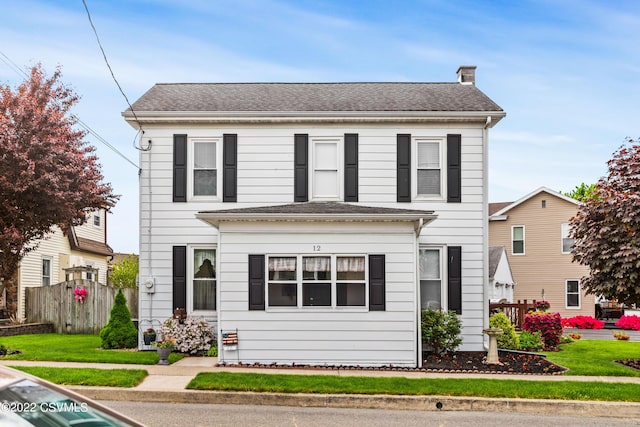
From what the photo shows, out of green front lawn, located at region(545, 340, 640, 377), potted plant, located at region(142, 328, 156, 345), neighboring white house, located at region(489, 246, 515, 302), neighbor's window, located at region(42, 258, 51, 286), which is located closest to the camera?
green front lawn, located at region(545, 340, 640, 377)

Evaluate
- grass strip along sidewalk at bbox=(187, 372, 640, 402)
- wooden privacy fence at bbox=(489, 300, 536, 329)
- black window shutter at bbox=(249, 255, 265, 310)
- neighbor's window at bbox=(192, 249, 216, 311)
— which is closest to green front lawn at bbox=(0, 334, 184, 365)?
neighbor's window at bbox=(192, 249, 216, 311)

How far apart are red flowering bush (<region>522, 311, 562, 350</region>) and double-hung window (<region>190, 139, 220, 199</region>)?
31.3 feet

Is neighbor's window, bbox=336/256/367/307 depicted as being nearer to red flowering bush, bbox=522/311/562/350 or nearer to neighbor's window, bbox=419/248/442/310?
neighbor's window, bbox=419/248/442/310

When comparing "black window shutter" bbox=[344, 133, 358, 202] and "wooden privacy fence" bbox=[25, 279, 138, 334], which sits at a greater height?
"black window shutter" bbox=[344, 133, 358, 202]

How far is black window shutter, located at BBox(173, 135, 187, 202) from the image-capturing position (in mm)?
17359

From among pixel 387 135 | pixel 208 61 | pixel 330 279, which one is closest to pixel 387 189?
pixel 387 135

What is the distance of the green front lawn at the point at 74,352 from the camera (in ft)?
46.4

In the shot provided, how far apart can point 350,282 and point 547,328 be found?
704 cm

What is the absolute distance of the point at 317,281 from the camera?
48.8 feet

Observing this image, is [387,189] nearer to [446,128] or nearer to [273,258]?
[446,128]

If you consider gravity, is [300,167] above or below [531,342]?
above

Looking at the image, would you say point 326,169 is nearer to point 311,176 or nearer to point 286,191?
point 311,176

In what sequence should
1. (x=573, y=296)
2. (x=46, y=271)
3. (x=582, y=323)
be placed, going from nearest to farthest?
(x=46, y=271)
(x=582, y=323)
(x=573, y=296)

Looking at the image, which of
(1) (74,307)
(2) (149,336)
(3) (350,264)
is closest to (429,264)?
(3) (350,264)
